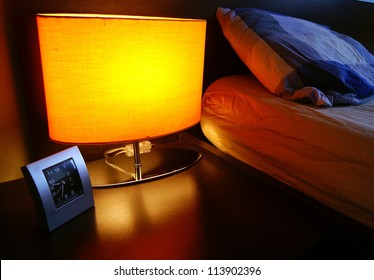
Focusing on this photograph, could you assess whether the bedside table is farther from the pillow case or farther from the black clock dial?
the pillow case

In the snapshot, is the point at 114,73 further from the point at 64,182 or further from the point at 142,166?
the point at 142,166

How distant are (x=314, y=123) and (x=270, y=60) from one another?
0.85ft

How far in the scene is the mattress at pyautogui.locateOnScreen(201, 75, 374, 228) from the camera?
0.63 meters

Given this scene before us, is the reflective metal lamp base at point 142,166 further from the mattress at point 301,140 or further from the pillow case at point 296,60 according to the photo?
the pillow case at point 296,60

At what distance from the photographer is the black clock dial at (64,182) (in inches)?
21.3

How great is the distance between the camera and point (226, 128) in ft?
3.01

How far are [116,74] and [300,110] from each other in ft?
1.60

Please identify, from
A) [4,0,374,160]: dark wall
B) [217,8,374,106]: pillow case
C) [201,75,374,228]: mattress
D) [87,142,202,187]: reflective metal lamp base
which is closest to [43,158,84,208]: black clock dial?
[87,142,202,187]: reflective metal lamp base

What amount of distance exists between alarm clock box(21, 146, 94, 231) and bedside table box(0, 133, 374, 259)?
0.07ft

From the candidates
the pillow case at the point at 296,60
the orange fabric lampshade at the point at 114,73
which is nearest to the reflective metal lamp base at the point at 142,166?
the orange fabric lampshade at the point at 114,73

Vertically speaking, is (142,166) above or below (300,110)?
below

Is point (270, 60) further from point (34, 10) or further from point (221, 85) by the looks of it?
point (34, 10)

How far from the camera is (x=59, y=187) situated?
0.55 meters

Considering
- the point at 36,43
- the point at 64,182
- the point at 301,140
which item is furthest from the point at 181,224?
the point at 36,43
